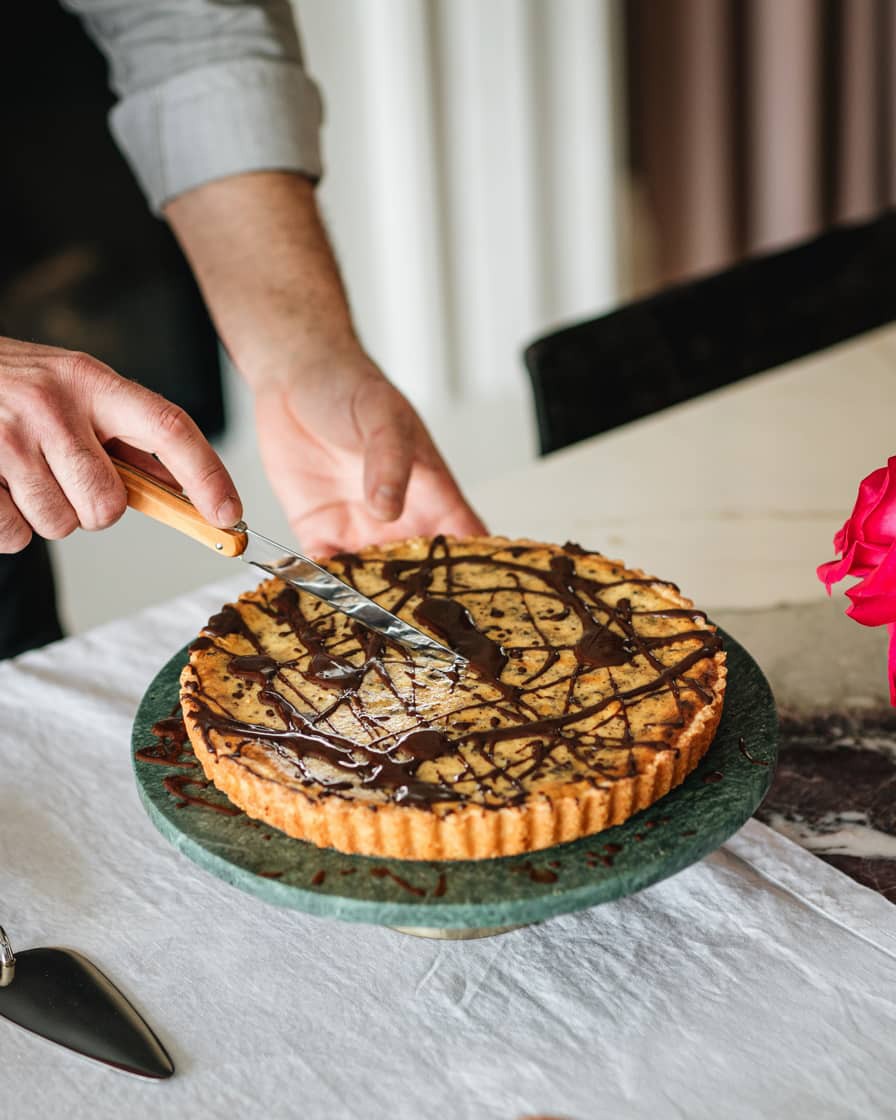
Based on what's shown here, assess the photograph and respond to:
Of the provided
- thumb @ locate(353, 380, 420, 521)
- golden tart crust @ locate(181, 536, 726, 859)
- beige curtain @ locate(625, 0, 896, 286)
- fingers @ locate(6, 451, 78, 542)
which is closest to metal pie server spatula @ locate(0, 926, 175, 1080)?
golden tart crust @ locate(181, 536, 726, 859)

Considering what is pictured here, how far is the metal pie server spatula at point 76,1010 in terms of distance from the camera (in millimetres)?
791

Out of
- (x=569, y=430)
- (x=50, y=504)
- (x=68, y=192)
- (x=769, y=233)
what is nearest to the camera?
(x=50, y=504)

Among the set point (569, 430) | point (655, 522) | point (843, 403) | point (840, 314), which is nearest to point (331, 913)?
point (655, 522)

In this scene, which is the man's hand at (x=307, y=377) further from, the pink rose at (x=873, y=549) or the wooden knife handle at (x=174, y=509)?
the pink rose at (x=873, y=549)

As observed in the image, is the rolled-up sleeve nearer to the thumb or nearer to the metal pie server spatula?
the thumb

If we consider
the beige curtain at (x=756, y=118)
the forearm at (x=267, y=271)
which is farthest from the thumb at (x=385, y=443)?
the beige curtain at (x=756, y=118)

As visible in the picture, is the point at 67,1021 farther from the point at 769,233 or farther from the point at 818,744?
the point at 769,233

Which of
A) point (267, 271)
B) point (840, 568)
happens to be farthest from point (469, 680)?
point (267, 271)

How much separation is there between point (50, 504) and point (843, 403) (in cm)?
135

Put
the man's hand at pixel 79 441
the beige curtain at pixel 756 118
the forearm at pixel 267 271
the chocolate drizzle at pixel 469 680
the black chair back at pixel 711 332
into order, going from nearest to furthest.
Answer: the chocolate drizzle at pixel 469 680 < the man's hand at pixel 79 441 < the forearm at pixel 267 271 < the black chair back at pixel 711 332 < the beige curtain at pixel 756 118

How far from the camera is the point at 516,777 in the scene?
33.8 inches

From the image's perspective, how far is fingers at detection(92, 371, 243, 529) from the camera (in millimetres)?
972

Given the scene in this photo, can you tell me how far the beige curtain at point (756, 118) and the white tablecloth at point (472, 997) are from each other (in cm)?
354

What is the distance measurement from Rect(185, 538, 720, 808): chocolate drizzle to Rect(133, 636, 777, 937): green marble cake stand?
0.14 ft
